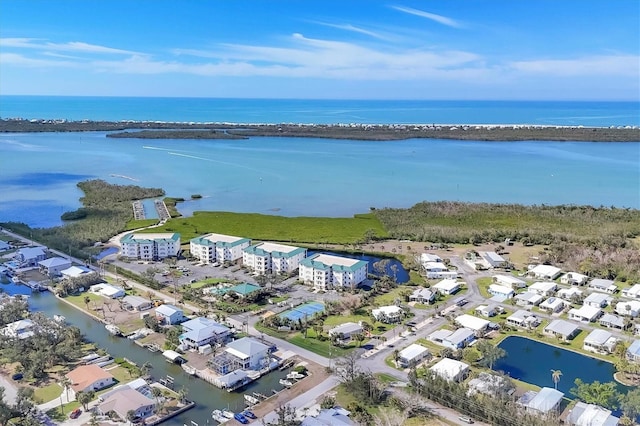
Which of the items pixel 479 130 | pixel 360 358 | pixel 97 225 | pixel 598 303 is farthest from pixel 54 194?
pixel 479 130

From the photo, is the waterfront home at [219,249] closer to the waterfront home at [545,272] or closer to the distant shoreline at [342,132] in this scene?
the waterfront home at [545,272]

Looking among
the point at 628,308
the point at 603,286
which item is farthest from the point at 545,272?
the point at 628,308

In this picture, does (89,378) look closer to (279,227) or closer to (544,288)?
(544,288)

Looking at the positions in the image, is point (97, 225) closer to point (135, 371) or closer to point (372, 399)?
point (135, 371)

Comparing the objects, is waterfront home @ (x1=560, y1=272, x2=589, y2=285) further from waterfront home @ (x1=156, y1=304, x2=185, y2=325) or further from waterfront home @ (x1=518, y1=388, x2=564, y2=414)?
waterfront home @ (x1=156, y1=304, x2=185, y2=325)

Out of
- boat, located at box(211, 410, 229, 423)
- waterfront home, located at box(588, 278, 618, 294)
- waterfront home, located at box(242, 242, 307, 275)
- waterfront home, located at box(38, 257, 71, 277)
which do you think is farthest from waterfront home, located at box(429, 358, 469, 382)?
waterfront home, located at box(38, 257, 71, 277)

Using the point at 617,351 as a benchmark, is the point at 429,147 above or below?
above
